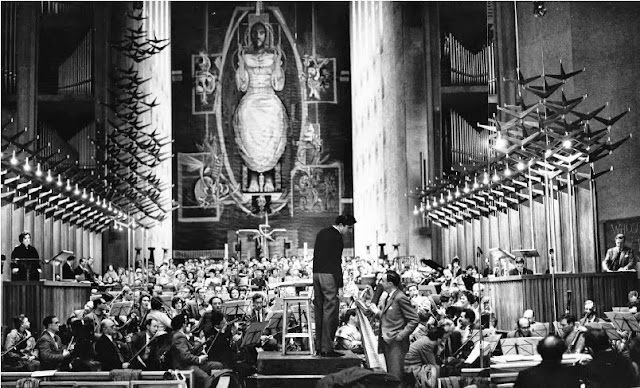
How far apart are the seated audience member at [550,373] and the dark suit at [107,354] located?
280 inches

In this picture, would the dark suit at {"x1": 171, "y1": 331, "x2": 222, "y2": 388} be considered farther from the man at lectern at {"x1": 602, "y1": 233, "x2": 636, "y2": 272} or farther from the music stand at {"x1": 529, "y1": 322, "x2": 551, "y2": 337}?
the man at lectern at {"x1": 602, "y1": 233, "x2": 636, "y2": 272}

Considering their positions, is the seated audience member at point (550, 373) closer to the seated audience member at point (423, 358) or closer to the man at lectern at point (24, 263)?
the seated audience member at point (423, 358)

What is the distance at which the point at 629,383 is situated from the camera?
8.84 m

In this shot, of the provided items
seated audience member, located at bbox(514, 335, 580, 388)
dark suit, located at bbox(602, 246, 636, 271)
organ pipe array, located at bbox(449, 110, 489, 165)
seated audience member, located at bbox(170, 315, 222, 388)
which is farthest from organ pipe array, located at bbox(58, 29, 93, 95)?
seated audience member, located at bbox(514, 335, 580, 388)

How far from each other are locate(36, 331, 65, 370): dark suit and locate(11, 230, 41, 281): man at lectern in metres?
5.79

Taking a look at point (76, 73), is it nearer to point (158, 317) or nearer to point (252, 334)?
point (158, 317)

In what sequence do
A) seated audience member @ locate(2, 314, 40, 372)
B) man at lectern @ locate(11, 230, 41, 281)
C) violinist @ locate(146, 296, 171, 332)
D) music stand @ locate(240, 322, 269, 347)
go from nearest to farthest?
music stand @ locate(240, 322, 269, 347)
violinist @ locate(146, 296, 171, 332)
seated audience member @ locate(2, 314, 40, 372)
man at lectern @ locate(11, 230, 41, 281)

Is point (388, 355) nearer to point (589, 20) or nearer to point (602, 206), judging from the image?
point (602, 206)

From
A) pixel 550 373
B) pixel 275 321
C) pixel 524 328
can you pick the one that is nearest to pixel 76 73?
pixel 275 321

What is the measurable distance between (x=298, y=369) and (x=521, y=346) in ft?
9.55

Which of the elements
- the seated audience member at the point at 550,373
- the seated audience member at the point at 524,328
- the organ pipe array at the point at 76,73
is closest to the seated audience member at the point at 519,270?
the seated audience member at the point at 524,328

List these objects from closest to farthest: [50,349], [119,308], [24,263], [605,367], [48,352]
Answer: [605,367]
[48,352]
[50,349]
[119,308]
[24,263]

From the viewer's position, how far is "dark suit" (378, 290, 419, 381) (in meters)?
12.8

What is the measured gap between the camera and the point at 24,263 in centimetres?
2072
